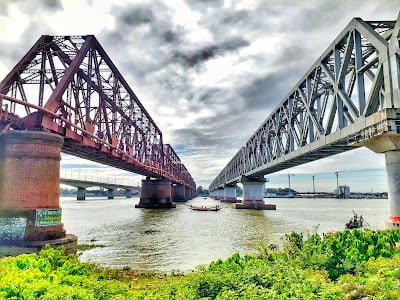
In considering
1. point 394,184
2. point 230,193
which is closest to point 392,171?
point 394,184

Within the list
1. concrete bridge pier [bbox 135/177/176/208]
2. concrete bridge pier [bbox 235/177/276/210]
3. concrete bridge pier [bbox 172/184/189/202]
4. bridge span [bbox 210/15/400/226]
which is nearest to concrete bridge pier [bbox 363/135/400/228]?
bridge span [bbox 210/15/400/226]

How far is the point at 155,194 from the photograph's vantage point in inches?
3666

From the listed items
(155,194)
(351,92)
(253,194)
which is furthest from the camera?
(155,194)

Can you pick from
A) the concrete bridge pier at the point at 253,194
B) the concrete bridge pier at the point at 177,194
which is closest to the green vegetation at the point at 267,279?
the concrete bridge pier at the point at 253,194

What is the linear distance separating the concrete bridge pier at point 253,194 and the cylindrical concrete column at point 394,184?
5744cm

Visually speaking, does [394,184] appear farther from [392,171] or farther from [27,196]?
[27,196]

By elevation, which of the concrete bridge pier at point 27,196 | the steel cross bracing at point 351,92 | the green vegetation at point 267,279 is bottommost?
the green vegetation at point 267,279

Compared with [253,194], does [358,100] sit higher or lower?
higher

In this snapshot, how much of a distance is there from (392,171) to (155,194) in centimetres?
7463

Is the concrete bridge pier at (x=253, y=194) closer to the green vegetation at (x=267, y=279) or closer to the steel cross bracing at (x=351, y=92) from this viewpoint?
the steel cross bracing at (x=351, y=92)

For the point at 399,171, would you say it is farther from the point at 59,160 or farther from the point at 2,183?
the point at 2,183

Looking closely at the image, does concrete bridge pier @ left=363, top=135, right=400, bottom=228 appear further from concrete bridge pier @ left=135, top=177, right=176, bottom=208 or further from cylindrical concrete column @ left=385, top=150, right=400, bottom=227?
concrete bridge pier @ left=135, top=177, right=176, bottom=208

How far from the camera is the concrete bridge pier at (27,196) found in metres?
19.8

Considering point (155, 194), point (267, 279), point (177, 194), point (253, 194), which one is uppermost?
point (155, 194)
